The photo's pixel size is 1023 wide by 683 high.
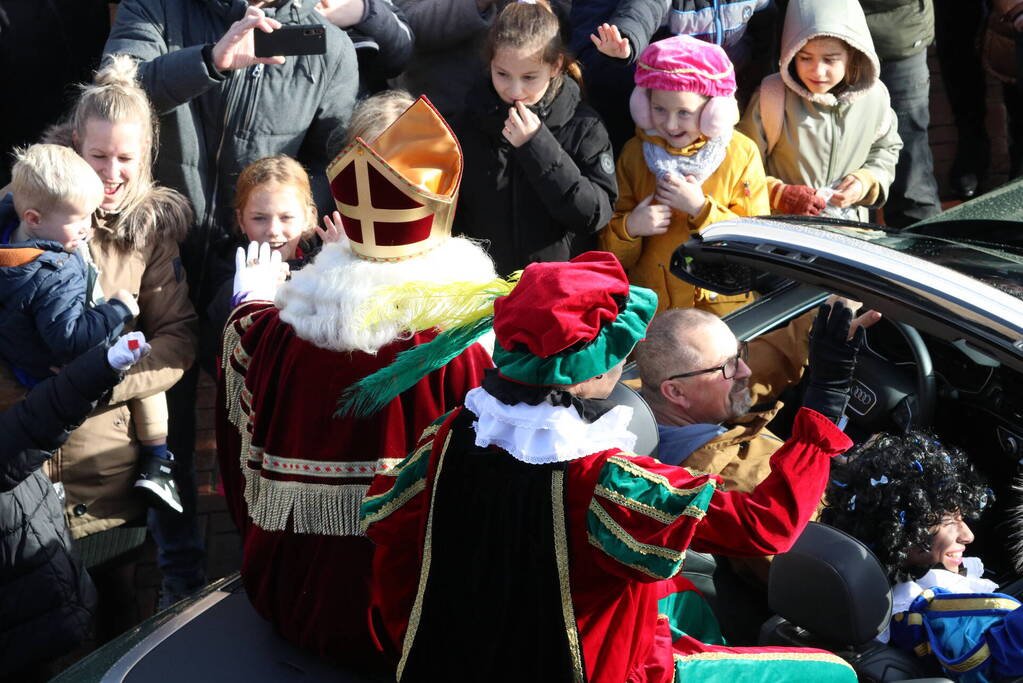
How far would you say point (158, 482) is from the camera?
418 centimetres

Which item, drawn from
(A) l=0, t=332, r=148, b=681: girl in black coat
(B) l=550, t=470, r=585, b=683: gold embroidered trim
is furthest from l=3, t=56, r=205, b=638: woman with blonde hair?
(B) l=550, t=470, r=585, b=683: gold embroidered trim

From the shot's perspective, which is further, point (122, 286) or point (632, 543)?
point (122, 286)

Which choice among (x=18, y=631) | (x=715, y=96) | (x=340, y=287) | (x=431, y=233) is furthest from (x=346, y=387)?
(x=715, y=96)

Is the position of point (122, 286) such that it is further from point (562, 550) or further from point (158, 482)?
point (562, 550)

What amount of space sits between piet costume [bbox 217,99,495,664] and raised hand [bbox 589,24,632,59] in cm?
199

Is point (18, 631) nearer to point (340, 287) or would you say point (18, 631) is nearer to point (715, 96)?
point (340, 287)

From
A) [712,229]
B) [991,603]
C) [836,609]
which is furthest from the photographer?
[712,229]

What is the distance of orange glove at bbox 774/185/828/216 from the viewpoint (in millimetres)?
4836

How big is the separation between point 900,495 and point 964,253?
59cm

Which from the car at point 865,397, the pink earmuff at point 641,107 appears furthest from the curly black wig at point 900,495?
the pink earmuff at point 641,107

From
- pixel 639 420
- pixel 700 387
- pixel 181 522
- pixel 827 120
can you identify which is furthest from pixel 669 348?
pixel 181 522

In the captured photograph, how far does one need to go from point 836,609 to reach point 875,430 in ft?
4.30

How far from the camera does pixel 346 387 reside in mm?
2836

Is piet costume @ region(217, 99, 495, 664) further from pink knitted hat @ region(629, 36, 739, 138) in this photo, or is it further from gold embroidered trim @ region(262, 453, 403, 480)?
pink knitted hat @ region(629, 36, 739, 138)
